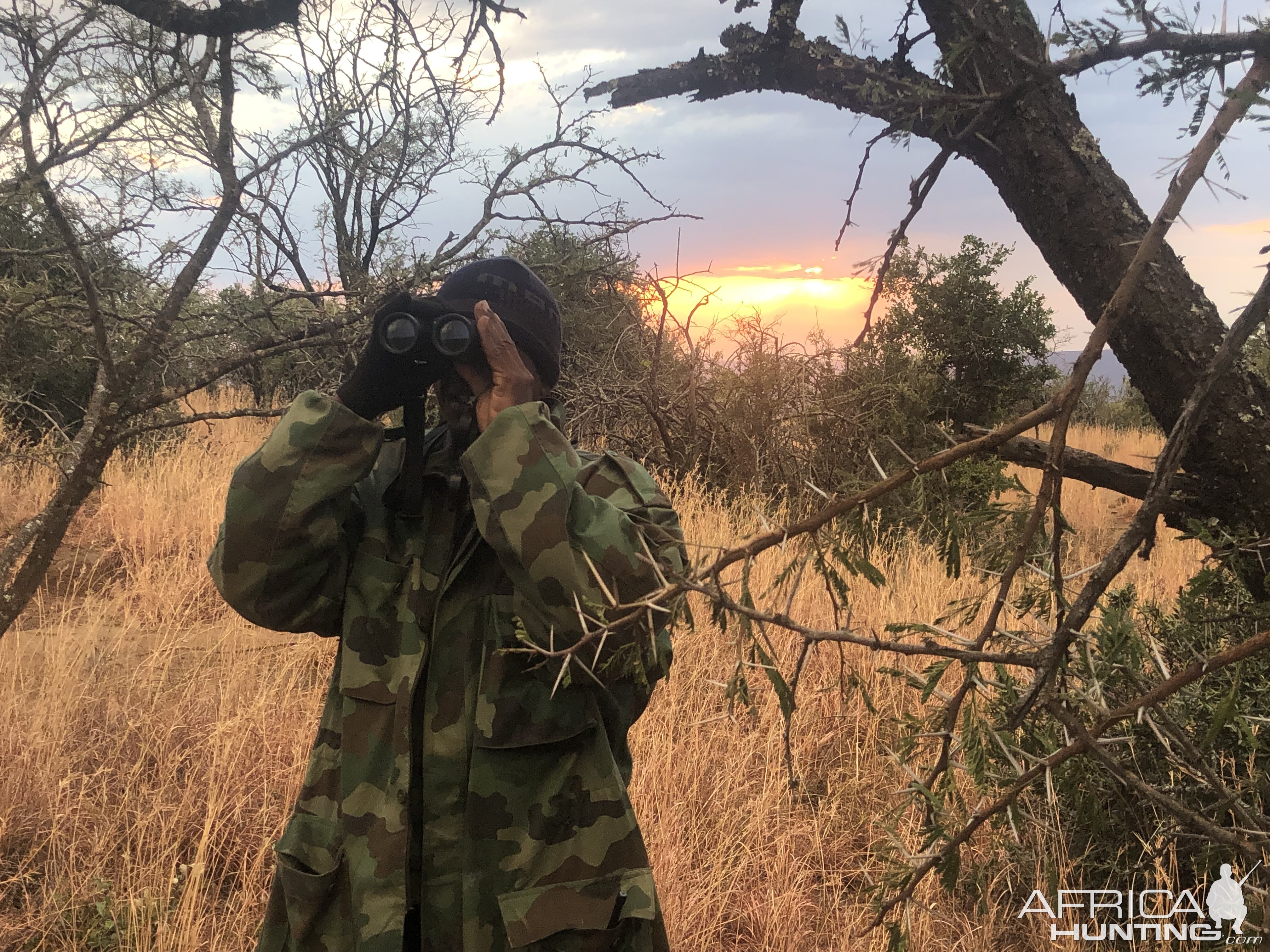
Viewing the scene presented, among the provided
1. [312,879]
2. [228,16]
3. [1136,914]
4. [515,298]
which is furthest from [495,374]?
[1136,914]

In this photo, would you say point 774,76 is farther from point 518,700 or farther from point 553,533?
point 518,700

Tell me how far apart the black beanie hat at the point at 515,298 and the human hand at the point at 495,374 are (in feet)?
0.31

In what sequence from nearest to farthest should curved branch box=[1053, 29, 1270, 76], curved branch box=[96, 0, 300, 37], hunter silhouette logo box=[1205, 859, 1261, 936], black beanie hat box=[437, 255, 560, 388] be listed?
curved branch box=[1053, 29, 1270, 76], black beanie hat box=[437, 255, 560, 388], curved branch box=[96, 0, 300, 37], hunter silhouette logo box=[1205, 859, 1261, 936]

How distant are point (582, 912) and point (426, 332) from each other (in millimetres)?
1123

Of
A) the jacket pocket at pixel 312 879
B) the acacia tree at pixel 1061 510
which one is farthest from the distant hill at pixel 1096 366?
the jacket pocket at pixel 312 879

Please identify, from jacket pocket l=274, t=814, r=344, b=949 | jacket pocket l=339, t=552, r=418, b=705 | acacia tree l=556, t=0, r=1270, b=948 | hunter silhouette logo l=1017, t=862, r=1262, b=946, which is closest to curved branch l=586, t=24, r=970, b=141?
acacia tree l=556, t=0, r=1270, b=948

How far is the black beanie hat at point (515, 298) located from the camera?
65.9 inches

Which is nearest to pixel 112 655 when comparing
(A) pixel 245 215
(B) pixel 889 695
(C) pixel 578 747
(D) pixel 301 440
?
(A) pixel 245 215

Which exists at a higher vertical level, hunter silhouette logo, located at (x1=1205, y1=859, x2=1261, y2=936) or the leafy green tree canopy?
the leafy green tree canopy

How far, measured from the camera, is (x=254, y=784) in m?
2.83

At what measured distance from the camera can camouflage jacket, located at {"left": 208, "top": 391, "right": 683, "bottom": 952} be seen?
1.35m

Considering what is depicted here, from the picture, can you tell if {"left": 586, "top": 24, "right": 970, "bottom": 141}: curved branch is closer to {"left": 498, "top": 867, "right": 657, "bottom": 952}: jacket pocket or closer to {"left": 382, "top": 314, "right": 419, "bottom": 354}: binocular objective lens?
{"left": 382, "top": 314, "right": 419, "bottom": 354}: binocular objective lens

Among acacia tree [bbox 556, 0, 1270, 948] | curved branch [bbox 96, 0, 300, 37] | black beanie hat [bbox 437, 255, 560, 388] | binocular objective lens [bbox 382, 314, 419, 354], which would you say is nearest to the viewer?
acacia tree [bbox 556, 0, 1270, 948]

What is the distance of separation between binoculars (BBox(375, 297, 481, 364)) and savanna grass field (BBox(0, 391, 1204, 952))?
0.80 metres
